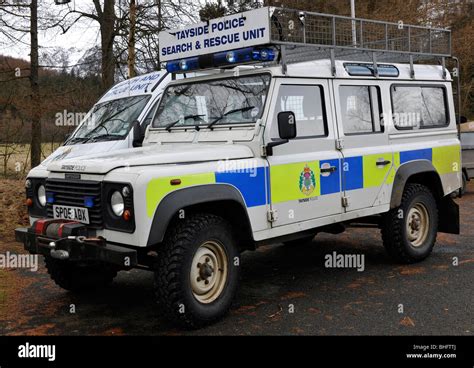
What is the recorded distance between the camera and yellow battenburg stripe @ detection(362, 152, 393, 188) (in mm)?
5828

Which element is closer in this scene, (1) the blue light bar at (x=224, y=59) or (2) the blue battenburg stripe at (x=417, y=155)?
(1) the blue light bar at (x=224, y=59)

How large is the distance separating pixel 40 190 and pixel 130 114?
4462 mm

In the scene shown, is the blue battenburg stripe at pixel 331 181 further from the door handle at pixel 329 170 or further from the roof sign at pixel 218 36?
the roof sign at pixel 218 36

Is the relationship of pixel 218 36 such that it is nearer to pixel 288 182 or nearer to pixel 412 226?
pixel 288 182

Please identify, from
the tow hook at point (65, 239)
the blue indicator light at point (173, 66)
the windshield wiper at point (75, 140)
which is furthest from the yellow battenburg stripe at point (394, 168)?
the windshield wiper at point (75, 140)

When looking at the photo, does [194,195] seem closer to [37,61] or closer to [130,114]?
[130,114]

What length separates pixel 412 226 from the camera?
259 inches

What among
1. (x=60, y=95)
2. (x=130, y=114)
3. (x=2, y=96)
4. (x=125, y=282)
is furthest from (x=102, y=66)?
(x=125, y=282)

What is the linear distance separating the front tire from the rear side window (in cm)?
296

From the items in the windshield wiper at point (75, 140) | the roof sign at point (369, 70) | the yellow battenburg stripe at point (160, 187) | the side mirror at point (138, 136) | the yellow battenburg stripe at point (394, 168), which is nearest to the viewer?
the yellow battenburg stripe at point (160, 187)

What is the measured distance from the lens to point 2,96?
41.6 feet

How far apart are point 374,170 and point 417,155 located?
883 mm

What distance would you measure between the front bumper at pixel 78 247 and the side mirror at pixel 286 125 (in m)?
1.63

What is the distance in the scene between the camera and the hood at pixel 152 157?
169 inches
